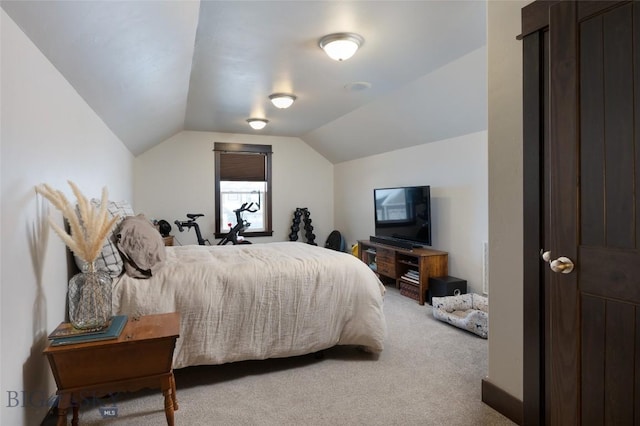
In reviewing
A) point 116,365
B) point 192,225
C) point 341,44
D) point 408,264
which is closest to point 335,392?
point 116,365

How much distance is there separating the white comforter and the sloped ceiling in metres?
1.38

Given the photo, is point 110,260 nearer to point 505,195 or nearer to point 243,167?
point 505,195

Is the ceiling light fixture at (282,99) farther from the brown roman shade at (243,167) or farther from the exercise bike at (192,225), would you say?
the exercise bike at (192,225)

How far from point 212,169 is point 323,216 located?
2.27 m

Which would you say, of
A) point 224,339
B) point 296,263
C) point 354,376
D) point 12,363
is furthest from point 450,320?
point 12,363

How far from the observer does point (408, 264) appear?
4746 millimetres

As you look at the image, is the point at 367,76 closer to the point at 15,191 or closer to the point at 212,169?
the point at 15,191

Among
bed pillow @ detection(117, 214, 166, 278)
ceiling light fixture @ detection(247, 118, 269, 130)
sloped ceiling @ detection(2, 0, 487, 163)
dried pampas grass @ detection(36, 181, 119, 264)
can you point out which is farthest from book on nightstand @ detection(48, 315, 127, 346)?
ceiling light fixture @ detection(247, 118, 269, 130)

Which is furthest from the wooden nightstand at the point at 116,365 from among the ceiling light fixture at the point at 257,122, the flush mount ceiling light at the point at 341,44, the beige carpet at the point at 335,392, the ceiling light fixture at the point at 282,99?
the ceiling light fixture at the point at 257,122

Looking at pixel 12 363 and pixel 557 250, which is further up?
pixel 557 250

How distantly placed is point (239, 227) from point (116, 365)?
4288mm

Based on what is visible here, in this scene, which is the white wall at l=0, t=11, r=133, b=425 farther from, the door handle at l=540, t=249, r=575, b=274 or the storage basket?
the storage basket

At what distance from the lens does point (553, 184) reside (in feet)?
4.95

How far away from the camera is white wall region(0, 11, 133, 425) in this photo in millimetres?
1459
